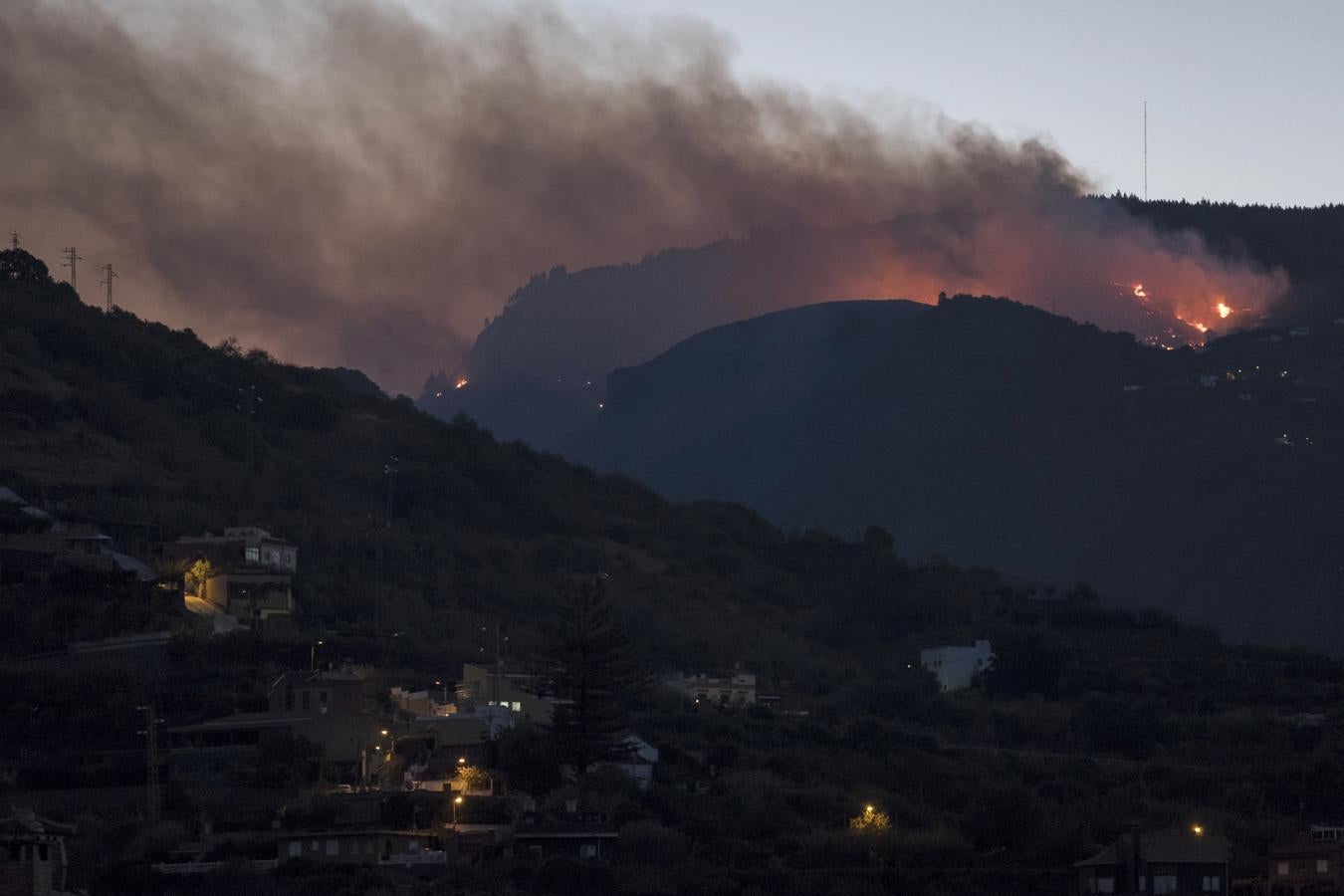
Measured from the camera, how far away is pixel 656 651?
8700 cm

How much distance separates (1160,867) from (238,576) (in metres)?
34.3

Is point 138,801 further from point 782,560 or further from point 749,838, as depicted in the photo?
point 782,560

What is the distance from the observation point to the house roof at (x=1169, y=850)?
53812 mm

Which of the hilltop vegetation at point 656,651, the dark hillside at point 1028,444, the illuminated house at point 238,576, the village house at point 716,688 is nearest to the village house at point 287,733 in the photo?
the hilltop vegetation at point 656,651

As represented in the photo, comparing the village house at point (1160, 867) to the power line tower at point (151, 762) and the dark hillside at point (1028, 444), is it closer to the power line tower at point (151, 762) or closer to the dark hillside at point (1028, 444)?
the power line tower at point (151, 762)

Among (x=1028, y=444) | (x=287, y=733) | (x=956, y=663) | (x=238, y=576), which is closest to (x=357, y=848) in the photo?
(x=287, y=733)

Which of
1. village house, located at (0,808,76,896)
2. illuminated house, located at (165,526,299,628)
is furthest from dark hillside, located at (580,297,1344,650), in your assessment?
village house, located at (0,808,76,896)

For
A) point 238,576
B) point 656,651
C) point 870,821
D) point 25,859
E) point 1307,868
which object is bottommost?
point 1307,868

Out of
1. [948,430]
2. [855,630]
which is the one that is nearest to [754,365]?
[948,430]

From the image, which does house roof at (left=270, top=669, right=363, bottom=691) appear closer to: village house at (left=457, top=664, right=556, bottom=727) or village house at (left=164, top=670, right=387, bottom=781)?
village house at (left=164, top=670, right=387, bottom=781)

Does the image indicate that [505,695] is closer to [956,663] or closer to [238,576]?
[238,576]

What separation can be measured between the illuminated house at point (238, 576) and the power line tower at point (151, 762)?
43.0ft

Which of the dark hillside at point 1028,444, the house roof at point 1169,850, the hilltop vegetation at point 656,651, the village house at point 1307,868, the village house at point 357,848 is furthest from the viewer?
the dark hillside at point 1028,444

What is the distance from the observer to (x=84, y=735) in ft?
204
